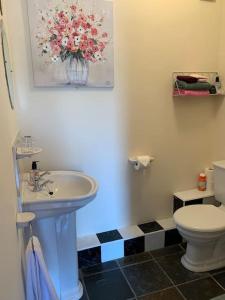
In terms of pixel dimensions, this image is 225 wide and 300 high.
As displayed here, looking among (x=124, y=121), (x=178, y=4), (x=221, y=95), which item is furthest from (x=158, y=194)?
(x=178, y=4)

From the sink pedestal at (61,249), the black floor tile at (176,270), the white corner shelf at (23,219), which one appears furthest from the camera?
the black floor tile at (176,270)

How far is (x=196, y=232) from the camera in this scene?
5.88 ft

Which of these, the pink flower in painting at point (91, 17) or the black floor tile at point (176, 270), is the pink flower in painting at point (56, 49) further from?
the black floor tile at point (176, 270)

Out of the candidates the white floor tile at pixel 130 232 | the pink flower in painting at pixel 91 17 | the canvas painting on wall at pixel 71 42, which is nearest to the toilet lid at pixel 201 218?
the white floor tile at pixel 130 232

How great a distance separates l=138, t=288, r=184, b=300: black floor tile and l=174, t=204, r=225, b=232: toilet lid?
1.49 ft

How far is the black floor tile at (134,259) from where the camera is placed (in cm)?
207

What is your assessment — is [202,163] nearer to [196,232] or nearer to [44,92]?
[196,232]

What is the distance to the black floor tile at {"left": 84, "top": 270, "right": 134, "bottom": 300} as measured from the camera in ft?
5.75

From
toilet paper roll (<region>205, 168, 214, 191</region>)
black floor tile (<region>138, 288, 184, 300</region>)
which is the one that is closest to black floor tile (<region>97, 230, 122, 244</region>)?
black floor tile (<region>138, 288, 184, 300</region>)

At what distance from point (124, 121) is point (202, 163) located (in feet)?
3.05

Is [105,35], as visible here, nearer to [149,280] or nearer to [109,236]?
[109,236]

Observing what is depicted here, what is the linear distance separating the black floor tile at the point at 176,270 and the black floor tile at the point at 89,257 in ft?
1.71

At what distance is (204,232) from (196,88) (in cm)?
113

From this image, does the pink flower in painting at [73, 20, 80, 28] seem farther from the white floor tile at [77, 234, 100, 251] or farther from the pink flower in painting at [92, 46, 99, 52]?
the white floor tile at [77, 234, 100, 251]
